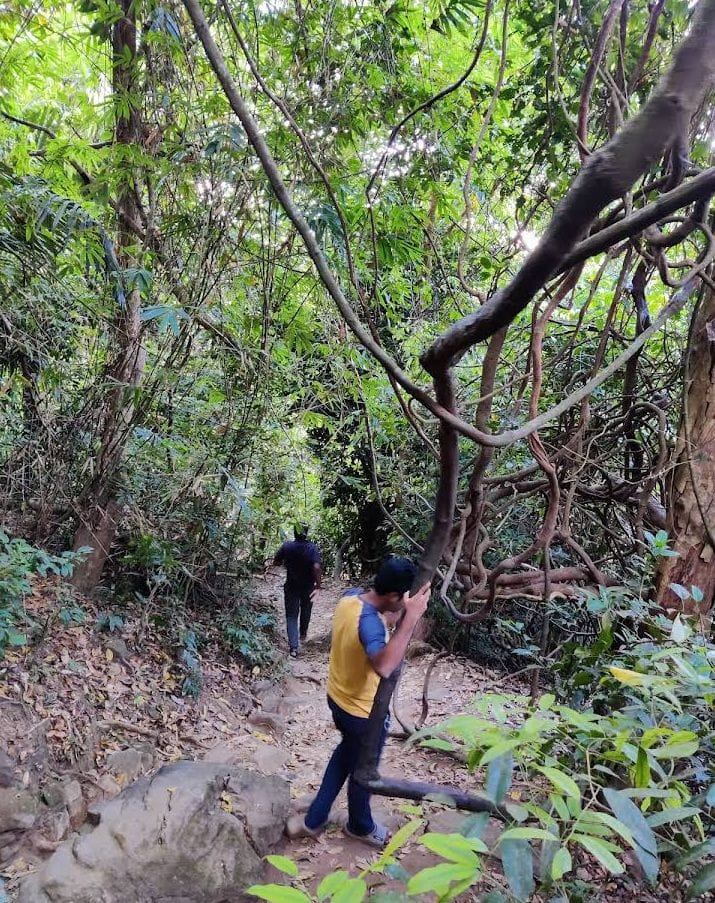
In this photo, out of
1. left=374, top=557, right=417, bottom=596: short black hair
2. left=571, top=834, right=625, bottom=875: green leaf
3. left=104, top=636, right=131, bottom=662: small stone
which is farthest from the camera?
left=104, top=636, right=131, bottom=662: small stone

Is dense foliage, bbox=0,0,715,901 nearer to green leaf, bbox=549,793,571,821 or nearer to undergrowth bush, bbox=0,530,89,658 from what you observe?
undergrowth bush, bbox=0,530,89,658

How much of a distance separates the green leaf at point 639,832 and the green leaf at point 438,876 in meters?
0.39

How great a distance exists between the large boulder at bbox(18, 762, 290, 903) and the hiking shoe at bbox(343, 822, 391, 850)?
381 mm

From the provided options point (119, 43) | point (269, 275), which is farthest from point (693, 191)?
point (119, 43)

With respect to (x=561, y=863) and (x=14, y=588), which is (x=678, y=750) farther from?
(x=14, y=588)

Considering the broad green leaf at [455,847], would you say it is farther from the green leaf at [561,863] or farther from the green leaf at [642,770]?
the green leaf at [642,770]

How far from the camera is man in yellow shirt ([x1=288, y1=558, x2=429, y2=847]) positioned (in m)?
2.60

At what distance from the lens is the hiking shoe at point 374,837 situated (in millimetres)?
2924

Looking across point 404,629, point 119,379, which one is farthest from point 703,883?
point 119,379

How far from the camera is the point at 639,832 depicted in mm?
1085

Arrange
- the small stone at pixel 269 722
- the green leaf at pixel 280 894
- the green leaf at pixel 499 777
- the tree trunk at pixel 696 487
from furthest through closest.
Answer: the small stone at pixel 269 722, the tree trunk at pixel 696 487, the green leaf at pixel 499 777, the green leaf at pixel 280 894

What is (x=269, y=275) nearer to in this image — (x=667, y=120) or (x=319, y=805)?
(x=319, y=805)

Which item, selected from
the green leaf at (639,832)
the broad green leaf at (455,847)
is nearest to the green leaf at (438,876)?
the broad green leaf at (455,847)

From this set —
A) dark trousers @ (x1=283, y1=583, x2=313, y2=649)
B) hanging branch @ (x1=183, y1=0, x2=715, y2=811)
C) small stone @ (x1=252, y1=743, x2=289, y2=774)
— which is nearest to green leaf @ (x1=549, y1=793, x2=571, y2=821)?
hanging branch @ (x1=183, y1=0, x2=715, y2=811)
